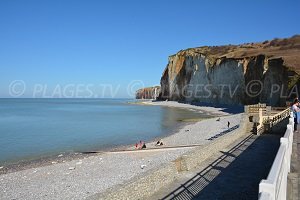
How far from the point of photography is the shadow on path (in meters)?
8.45

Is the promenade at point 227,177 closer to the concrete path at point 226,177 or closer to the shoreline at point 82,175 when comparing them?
the concrete path at point 226,177

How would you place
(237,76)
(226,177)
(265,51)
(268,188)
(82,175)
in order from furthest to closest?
(265,51), (237,76), (82,175), (226,177), (268,188)

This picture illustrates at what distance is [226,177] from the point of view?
983 cm

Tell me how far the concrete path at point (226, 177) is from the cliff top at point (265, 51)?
32.7 meters

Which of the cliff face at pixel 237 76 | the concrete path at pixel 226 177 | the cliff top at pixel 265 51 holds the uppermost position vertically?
the cliff top at pixel 265 51

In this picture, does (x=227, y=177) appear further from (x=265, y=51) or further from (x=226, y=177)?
(x=265, y=51)

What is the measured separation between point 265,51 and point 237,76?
14051mm

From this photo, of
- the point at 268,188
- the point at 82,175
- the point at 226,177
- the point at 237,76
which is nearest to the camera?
the point at 268,188

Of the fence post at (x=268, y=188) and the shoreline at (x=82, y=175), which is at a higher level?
the fence post at (x=268, y=188)

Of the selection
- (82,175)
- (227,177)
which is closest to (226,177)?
(227,177)

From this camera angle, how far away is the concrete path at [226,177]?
8.45 metres

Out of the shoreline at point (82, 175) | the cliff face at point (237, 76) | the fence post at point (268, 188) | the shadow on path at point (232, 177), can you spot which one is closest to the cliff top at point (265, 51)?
the cliff face at point (237, 76)

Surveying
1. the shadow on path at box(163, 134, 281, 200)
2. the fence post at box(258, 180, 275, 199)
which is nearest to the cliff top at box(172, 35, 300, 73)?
the shadow on path at box(163, 134, 281, 200)

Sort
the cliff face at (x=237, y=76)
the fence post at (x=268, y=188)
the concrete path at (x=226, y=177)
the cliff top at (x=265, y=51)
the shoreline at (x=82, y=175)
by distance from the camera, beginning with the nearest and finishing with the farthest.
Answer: the fence post at (x=268, y=188)
the concrete path at (x=226, y=177)
the shoreline at (x=82, y=175)
the cliff face at (x=237, y=76)
the cliff top at (x=265, y=51)
